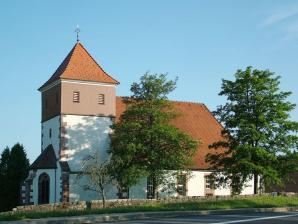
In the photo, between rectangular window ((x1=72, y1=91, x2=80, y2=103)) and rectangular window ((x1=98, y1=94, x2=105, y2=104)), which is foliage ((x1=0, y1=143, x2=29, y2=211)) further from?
rectangular window ((x1=98, y1=94, x2=105, y2=104))

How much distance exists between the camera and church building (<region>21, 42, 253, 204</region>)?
43000 mm

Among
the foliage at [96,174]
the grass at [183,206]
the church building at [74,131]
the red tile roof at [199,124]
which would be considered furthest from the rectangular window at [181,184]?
the grass at [183,206]

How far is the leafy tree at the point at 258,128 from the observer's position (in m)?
39.1

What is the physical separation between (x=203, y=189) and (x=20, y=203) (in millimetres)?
16229

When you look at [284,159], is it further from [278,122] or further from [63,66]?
[63,66]

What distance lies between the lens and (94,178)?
38688 millimetres

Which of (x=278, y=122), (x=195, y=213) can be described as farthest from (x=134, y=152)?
(x=195, y=213)

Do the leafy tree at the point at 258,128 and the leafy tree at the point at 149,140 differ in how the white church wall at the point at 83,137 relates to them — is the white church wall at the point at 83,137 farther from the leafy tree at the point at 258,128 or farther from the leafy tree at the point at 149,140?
the leafy tree at the point at 258,128

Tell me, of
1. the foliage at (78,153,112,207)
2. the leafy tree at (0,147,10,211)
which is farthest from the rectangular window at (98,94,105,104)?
the leafy tree at (0,147,10,211)

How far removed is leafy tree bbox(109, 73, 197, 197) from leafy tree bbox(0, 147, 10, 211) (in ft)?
38.6

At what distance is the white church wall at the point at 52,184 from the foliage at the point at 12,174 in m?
4.84

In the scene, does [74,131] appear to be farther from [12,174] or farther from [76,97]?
[12,174]

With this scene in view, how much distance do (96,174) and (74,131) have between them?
646 centimetres

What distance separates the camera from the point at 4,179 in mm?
48781
